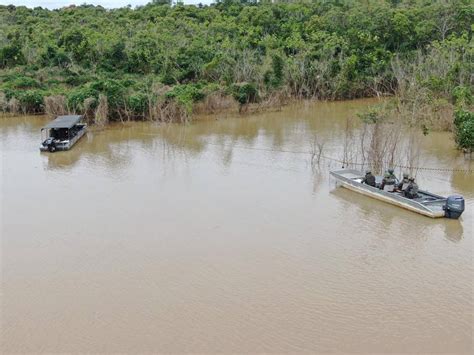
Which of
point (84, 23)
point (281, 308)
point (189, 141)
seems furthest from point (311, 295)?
point (84, 23)

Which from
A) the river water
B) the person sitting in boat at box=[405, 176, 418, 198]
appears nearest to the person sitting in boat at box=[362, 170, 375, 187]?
the river water

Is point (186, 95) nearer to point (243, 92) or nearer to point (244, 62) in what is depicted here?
point (243, 92)

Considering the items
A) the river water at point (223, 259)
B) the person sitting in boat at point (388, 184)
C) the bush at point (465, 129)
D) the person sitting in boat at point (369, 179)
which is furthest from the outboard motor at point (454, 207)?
the bush at point (465, 129)

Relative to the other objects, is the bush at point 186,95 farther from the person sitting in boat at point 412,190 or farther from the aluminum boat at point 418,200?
the person sitting in boat at point 412,190

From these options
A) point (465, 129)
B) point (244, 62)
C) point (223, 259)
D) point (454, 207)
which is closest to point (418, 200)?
point (454, 207)

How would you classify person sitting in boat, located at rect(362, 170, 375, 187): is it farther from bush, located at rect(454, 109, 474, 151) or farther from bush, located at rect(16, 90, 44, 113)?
bush, located at rect(16, 90, 44, 113)

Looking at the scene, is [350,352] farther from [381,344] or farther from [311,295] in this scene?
[311,295]
